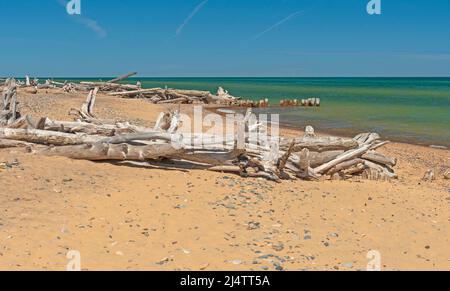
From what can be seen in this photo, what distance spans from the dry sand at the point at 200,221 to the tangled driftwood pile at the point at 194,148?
0.36 meters

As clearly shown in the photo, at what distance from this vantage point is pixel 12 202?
6375 mm

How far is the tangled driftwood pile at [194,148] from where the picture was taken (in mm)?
8836

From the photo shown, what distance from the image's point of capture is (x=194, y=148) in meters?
8.88

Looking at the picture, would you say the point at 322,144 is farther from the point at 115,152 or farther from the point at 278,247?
the point at 278,247

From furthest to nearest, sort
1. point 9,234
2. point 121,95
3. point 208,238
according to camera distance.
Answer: point 121,95 < point 208,238 < point 9,234

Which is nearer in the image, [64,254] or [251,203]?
[64,254]

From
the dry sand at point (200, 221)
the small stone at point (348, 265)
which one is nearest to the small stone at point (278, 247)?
the dry sand at point (200, 221)

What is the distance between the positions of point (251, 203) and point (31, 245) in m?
3.55

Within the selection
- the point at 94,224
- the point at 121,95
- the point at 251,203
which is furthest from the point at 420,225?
the point at 121,95

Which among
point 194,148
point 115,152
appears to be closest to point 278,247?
point 194,148

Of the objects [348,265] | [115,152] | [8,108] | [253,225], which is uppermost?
[8,108]

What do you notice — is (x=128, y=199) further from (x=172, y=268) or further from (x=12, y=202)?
(x=172, y=268)

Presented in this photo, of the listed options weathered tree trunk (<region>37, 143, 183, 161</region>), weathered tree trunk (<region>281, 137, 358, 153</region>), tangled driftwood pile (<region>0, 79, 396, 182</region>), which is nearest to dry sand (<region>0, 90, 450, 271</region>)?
weathered tree trunk (<region>37, 143, 183, 161</region>)

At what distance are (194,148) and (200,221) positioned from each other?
2677 mm
